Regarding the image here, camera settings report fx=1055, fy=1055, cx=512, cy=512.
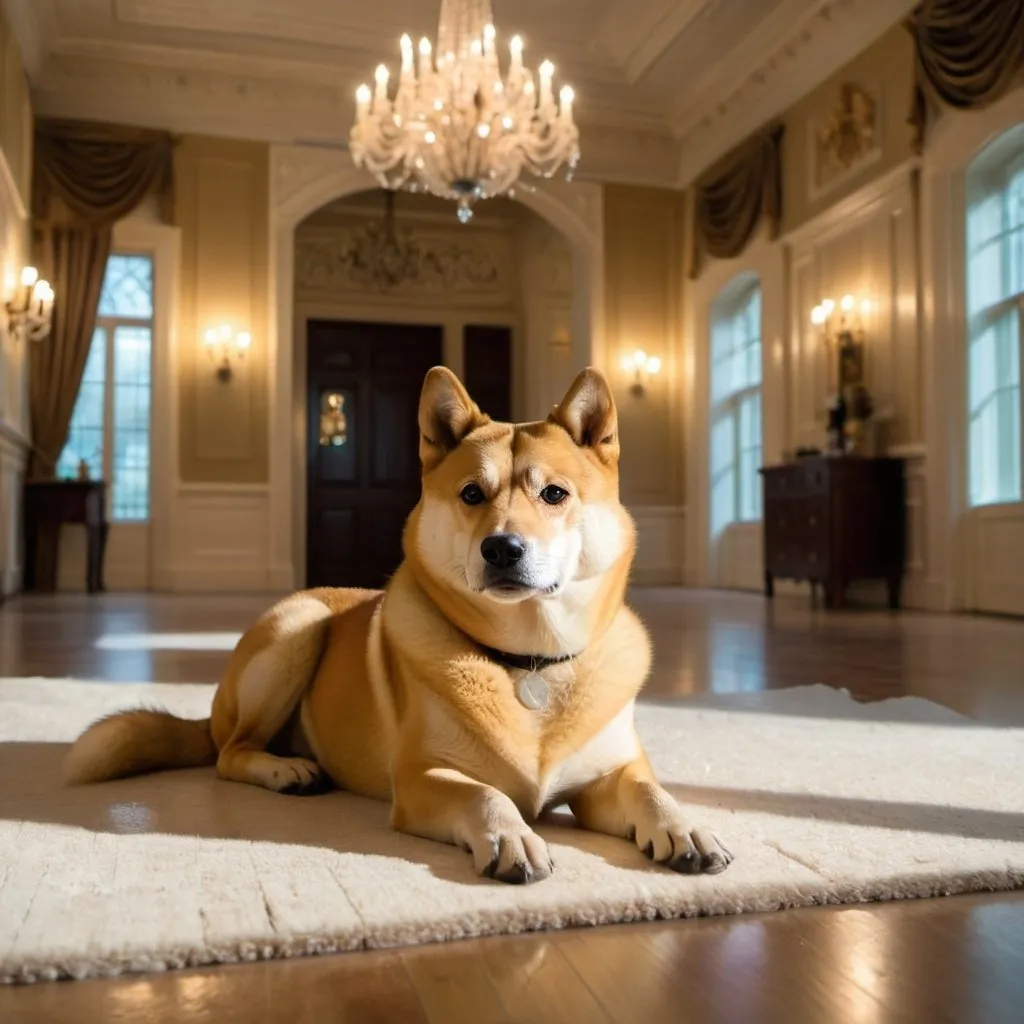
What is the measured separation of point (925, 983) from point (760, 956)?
16 cm

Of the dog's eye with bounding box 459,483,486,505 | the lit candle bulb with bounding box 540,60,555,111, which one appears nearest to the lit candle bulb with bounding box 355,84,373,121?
the lit candle bulb with bounding box 540,60,555,111

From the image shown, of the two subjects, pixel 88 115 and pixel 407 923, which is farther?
pixel 88 115

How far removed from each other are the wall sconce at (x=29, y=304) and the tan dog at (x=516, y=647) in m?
6.92

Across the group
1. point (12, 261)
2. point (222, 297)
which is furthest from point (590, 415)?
point (222, 297)

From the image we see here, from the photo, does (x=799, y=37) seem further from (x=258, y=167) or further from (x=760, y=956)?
(x=760, y=956)

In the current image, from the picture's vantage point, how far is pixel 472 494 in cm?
154

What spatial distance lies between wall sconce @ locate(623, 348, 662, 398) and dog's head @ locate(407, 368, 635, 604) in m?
9.03

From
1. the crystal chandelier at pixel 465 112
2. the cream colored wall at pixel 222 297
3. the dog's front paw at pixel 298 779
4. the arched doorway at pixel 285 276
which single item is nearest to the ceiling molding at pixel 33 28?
the cream colored wall at pixel 222 297

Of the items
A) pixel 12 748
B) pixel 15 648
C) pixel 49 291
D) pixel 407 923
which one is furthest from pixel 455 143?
pixel 407 923

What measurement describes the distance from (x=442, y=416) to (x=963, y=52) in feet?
19.6

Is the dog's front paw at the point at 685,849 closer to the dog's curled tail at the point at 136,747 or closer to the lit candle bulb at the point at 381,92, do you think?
the dog's curled tail at the point at 136,747

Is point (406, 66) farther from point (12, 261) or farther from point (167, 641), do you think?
point (167, 641)

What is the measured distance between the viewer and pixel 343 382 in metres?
12.1

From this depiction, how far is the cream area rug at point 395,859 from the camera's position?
115cm
